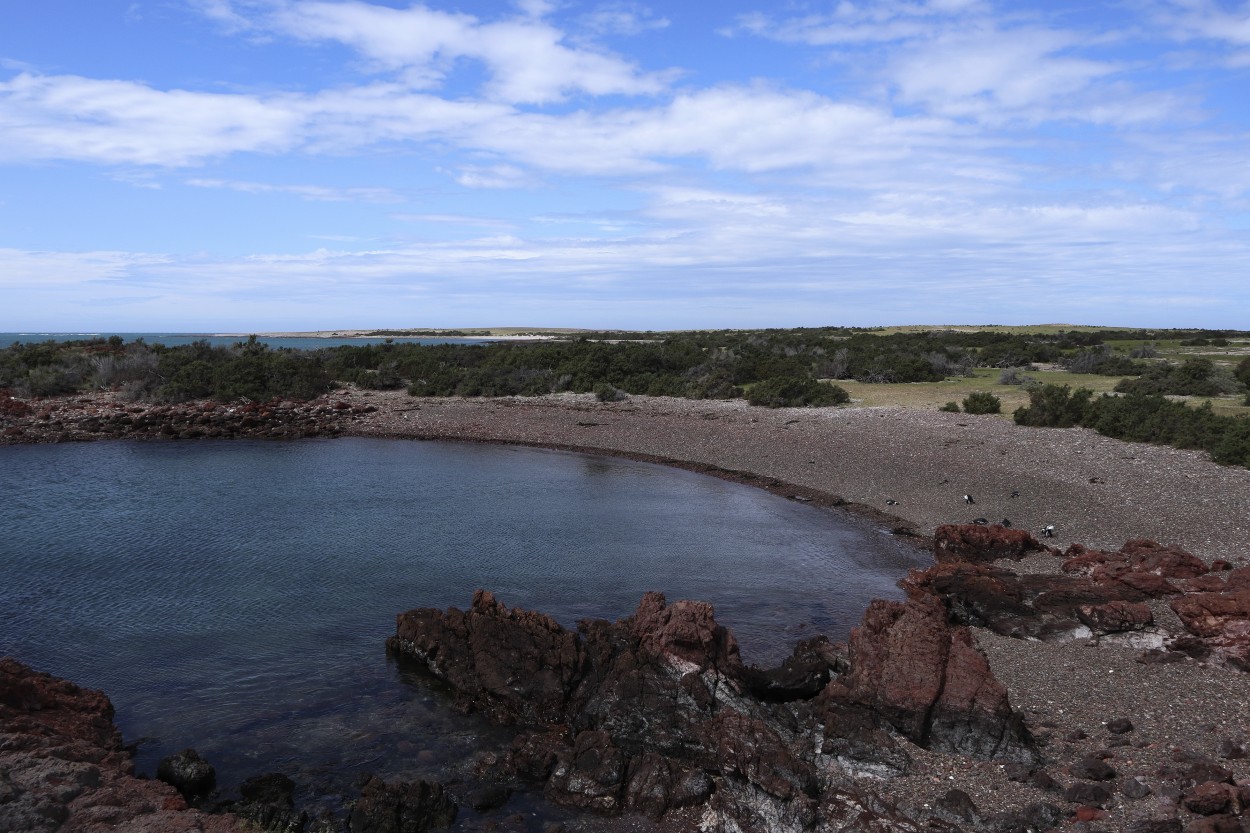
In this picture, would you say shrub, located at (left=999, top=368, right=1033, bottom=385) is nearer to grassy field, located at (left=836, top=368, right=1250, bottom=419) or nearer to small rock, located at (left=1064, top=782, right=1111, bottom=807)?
grassy field, located at (left=836, top=368, right=1250, bottom=419)

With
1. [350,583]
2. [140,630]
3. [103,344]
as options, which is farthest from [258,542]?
[103,344]

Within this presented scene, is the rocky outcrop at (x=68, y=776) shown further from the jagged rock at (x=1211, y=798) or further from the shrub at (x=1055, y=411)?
the shrub at (x=1055, y=411)

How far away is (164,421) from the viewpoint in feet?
110

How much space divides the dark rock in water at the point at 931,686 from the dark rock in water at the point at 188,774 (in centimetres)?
673

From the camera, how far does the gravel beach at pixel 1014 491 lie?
8289 millimetres

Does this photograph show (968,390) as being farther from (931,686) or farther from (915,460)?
(931,686)

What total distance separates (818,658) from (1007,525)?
9322 mm

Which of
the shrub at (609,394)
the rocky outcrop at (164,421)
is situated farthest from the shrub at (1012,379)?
the rocky outcrop at (164,421)

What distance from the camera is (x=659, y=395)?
4225cm

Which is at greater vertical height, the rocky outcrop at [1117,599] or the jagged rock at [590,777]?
the rocky outcrop at [1117,599]

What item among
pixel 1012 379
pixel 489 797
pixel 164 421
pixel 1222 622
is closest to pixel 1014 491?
pixel 1222 622

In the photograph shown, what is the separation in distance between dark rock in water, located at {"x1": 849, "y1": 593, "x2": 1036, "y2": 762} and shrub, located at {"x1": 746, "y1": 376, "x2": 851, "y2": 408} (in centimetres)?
2582

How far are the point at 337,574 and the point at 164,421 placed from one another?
22.9 meters

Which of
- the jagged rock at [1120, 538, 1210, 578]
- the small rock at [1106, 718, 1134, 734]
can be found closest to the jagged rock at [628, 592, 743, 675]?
the small rock at [1106, 718, 1134, 734]
